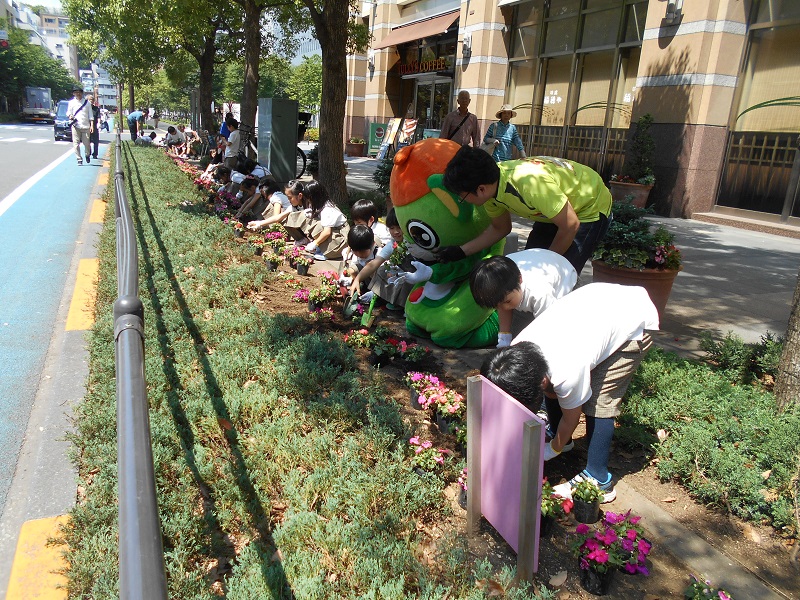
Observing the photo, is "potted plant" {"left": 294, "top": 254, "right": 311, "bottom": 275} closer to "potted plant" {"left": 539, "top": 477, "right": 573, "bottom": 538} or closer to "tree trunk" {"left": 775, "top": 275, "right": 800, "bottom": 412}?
"potted plant" {"left": 539, "top": 477, "right": 573, "bottom": 538}

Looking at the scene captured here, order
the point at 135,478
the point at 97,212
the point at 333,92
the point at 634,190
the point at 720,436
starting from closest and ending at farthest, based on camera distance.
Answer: the point at 135,478 < the point at 720,436 < the point at 333,92 < the point at 97,212 < the point at 634,190

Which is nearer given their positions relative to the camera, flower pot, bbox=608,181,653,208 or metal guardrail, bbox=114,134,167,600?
metal guardrail, bbox=114,134,167,600

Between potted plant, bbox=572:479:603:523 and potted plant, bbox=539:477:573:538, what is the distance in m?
0.04

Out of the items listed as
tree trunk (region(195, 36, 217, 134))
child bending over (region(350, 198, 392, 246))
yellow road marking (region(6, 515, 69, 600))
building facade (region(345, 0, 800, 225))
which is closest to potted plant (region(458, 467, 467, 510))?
yellow road marking (region(6, 515, 69, 600))

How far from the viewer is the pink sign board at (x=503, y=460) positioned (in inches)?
83.7

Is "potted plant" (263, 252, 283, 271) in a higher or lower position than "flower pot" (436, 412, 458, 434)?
higher

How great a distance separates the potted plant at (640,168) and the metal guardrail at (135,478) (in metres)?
10.5

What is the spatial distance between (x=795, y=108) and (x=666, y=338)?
24.4 feet

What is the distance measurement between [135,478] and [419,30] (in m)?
20.4

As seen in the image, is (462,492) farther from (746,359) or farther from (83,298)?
(83,298)

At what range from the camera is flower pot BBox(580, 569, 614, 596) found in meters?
2.27

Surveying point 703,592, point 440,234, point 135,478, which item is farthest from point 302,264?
point 135,478

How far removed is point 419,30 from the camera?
63.8 ft

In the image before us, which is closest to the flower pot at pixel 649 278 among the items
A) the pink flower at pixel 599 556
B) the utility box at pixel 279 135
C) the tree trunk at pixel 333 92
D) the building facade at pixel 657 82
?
the pink flower at pixel 599 556
